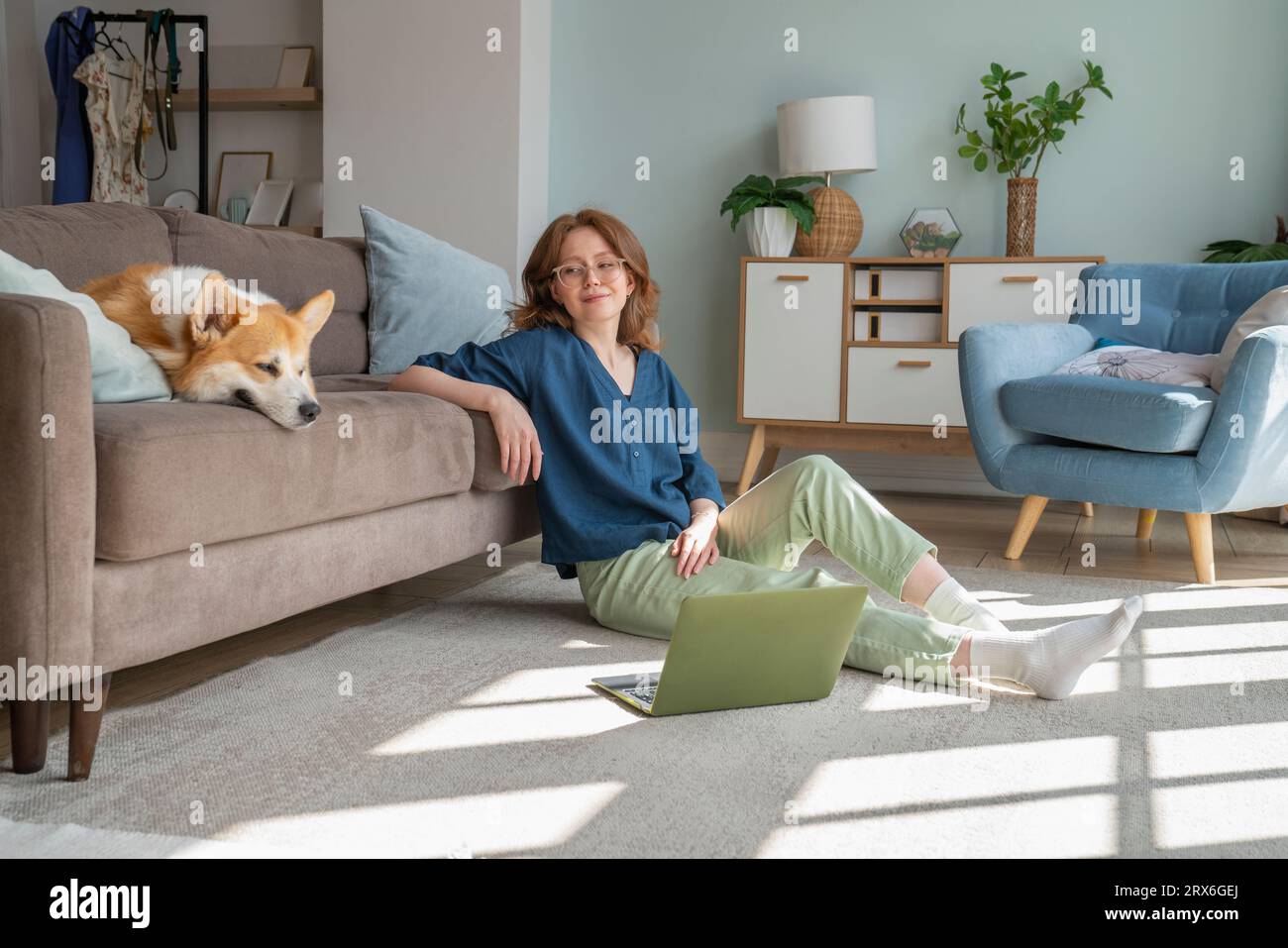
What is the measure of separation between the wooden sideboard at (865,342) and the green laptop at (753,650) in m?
Answer: 2.47

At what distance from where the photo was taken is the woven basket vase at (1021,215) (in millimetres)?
4074

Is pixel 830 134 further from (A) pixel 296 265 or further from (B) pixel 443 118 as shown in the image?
(A) pixel 296 265

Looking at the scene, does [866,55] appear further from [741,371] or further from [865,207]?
[741,371]

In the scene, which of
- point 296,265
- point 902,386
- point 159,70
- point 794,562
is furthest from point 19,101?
point 794,562

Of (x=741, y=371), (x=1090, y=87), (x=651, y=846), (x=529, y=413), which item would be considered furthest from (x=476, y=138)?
(x=651, y=846)

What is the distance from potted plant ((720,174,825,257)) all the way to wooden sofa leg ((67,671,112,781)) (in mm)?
3210

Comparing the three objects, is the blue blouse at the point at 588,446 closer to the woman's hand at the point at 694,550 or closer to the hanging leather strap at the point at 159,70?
the woman's hand at the point at 694,550

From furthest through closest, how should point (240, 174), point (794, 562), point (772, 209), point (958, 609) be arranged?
1. point (240, 174)
2. point (772, 209)
3. point (794, 562)
4. point (958, 609)

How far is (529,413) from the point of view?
2205mm

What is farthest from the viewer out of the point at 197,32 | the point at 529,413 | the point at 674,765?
the point at 197,32

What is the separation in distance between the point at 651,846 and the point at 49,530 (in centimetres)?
79

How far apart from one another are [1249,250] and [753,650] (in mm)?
3049

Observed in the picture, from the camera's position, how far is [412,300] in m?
3.02

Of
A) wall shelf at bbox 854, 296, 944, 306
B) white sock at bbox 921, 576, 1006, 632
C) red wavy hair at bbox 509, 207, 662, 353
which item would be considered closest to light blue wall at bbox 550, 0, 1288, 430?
wall shelf at bbox 854, 296, 944, 306
